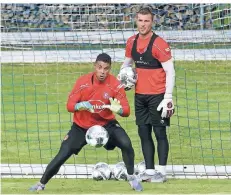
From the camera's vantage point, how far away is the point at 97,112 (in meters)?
10.6

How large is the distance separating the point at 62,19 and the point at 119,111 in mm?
4069

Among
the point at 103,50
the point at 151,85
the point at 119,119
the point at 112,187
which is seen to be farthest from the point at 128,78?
the point at 119,119

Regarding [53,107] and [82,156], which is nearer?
[82,156]

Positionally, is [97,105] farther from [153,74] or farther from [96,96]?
[153,74]

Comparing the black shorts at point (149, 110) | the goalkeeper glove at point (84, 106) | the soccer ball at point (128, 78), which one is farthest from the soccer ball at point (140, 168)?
the goalkeeper glove at point (84, 106)

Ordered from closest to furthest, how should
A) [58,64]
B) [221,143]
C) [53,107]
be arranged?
[221,143]
[58,64]
[53,107]

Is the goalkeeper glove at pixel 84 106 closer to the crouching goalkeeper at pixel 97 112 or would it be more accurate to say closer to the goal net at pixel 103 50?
the crouching goalkeeper at pixel 97 112

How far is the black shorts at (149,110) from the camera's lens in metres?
11.2

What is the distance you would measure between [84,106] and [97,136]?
13.4 inches

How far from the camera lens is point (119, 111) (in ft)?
34.3

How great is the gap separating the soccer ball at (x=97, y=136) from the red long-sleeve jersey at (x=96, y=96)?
21 cm

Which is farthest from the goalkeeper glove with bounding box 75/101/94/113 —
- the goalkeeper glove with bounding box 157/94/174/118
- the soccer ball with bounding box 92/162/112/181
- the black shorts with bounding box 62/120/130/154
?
the soccer ball with bounding box 92/162/112/181

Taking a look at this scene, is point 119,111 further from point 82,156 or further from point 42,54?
point 42,54

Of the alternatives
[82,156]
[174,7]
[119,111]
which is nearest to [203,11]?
[174,7]
